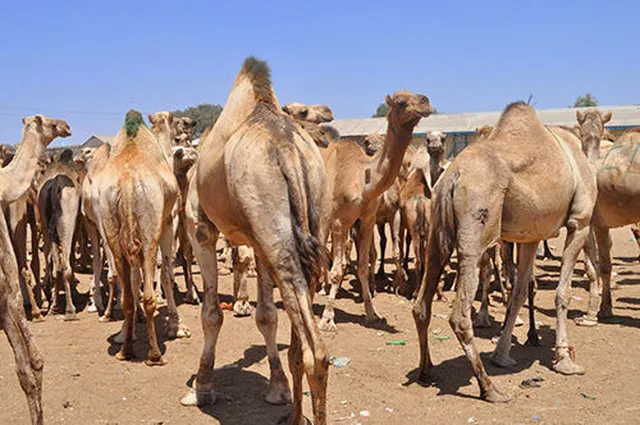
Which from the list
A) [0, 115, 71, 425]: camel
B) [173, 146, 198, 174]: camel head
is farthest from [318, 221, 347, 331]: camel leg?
[0, 115, 71, 425]: camel

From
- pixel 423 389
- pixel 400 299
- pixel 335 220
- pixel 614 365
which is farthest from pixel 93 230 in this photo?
pixel 614 365

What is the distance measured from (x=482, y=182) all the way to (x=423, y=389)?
7.07ft

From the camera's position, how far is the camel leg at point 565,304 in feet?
21.1

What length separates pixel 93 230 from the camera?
9.87 m

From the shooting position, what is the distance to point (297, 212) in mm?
4066

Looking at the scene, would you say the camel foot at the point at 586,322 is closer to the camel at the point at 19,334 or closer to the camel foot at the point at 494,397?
the camel foot at the point at 494,397

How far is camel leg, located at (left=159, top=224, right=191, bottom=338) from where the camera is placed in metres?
7.93

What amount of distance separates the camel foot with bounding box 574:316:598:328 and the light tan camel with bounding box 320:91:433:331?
2.81 metres

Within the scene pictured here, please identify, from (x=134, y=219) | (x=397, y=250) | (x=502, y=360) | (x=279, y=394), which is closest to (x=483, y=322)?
(x=502, y=360)

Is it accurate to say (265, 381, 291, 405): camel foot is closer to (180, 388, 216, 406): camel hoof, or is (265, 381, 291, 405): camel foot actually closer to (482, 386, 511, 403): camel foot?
(180, 388, 216, 406): camel hoof

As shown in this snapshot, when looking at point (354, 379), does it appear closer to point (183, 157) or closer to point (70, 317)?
point (183, 157)

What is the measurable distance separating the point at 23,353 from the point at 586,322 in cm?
714

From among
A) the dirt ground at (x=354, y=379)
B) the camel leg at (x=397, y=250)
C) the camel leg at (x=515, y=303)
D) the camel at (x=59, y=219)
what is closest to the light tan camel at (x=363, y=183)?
the dirt ground at (x=354, y=379)

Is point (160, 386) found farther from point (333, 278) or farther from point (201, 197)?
point (333, 278)
